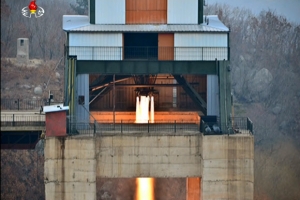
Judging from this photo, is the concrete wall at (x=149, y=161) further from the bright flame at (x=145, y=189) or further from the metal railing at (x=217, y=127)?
the bright flame at (x=145, y=189)

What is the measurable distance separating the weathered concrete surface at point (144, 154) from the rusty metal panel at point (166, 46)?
723 centimetres

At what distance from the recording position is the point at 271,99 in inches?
5541

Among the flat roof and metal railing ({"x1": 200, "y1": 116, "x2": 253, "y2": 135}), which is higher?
the flat roof

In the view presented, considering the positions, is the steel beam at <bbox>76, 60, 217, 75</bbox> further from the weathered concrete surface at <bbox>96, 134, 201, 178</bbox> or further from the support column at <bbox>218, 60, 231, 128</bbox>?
the weathered concrete surface at <bbox>96, 134, 201, 178</bbox>

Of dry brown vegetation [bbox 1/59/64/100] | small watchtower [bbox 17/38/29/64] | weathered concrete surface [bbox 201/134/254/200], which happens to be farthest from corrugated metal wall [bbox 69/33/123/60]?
small watchtower [bbox 17/38/29/64]

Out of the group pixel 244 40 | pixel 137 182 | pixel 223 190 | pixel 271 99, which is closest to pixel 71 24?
pixel 223 190

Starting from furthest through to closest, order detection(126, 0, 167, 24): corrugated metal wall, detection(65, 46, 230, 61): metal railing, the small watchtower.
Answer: the small watchtower, detection(126, 0, 167, 24): corrugated metal wall, detection(65, 46, 230, 61): metal railing

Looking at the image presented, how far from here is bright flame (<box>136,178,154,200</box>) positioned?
273ft

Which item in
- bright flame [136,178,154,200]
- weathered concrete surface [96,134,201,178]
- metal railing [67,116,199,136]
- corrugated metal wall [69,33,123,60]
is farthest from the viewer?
bright flame [136,178,154,200]

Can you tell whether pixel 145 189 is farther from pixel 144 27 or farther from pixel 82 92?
pixel 82 92

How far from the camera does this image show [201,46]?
60.0 m

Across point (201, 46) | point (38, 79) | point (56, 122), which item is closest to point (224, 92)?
point (201, 46)

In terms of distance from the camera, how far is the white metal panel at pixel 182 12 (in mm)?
61812

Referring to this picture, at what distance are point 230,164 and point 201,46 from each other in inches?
353
